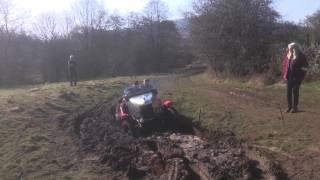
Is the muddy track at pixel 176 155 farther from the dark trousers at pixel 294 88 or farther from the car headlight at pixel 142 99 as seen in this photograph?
the dark trousers at pixel 294 88

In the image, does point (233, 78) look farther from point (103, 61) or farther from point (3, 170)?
point (103, 61)

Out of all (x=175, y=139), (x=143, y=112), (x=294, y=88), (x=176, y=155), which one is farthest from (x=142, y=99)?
(x=176, y=155)

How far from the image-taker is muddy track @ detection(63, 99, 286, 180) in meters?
11.2

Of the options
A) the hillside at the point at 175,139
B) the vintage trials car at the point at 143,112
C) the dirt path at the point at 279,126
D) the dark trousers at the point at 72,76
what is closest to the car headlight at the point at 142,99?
the vintage trials car at the point at 143,112

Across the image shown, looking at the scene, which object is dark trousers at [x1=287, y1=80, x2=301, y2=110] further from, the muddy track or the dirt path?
the muddy track

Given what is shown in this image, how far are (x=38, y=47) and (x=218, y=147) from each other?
59.2 m

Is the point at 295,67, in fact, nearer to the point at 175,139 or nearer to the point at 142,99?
the point at 175,139

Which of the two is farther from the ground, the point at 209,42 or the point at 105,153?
the point at 209,42

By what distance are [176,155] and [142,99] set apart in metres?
5.11

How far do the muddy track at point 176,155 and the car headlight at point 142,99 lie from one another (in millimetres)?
1072

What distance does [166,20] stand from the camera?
293 ft

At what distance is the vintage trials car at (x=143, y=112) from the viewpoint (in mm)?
17844

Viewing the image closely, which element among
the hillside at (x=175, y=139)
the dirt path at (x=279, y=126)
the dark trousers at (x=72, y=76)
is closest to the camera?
the dirt path at (x=279, y=126)

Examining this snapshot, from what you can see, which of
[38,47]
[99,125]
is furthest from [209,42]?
[38,47]
